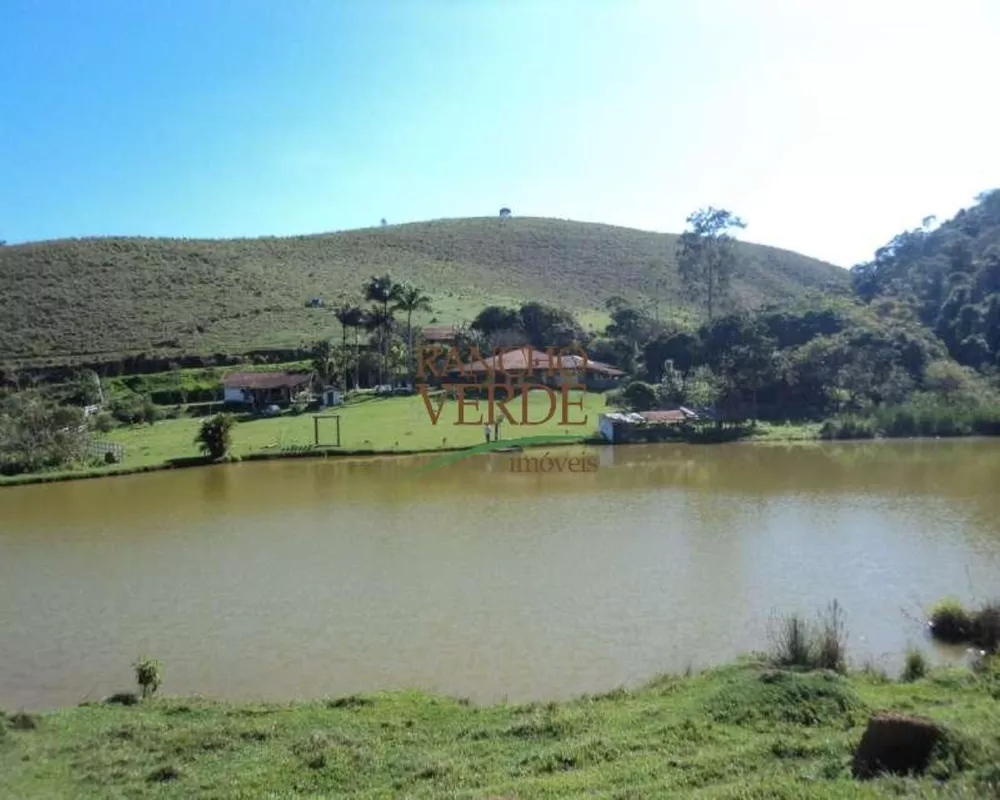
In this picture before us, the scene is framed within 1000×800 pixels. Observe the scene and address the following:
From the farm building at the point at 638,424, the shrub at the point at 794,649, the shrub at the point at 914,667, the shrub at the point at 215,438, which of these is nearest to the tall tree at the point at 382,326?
the farm building at the point at 638,424

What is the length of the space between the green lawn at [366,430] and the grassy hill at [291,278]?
16927 millimetres

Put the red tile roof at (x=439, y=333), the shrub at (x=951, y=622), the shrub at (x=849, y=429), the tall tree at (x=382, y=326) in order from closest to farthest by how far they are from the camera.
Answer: the shrub at (x=951, y=622)
the shrub at (x=849, y=429)
the tall tree at (x=382, y=326)
the red tile roof at (x=439, y=333)

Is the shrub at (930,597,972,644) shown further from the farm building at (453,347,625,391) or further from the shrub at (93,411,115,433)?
the shrub at (93,411,115,433)

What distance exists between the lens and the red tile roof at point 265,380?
1838 inches

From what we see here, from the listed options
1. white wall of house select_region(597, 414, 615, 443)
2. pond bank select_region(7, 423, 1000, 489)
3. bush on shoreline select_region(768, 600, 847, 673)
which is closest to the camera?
bush on shoreline select_region(768, 600, 847, 673)

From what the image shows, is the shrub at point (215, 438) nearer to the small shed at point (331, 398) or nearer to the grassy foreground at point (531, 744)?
the small shed at point (331, 398)

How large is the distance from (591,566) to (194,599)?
7648mm

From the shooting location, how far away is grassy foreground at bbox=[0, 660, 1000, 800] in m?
6.09

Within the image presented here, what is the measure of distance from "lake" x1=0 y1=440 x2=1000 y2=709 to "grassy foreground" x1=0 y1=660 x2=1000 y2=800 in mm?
1477

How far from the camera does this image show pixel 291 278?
7488 cm

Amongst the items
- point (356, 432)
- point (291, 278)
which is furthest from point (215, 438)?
point (291, 278)

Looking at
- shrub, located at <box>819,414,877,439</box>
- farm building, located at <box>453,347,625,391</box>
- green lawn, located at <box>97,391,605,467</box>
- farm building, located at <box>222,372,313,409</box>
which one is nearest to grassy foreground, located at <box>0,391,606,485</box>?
green lawn, located at <box>97,391,605,467</box>

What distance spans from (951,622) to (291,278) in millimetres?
69840

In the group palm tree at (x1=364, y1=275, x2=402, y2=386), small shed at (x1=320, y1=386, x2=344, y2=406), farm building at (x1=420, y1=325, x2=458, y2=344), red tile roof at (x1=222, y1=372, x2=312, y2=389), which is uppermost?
palm tree at (x1=364, y1=275, x2=402, y2=386)
